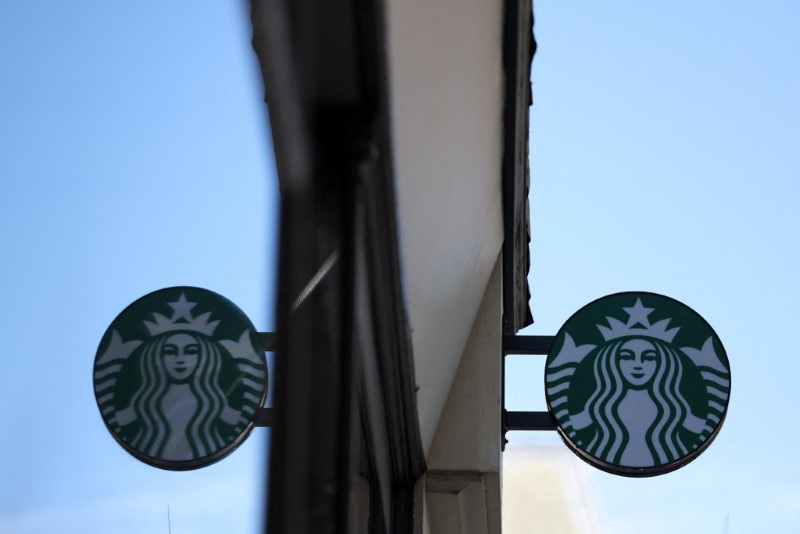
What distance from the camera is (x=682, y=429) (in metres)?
4.44

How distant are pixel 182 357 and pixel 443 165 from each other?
1483 millimetres

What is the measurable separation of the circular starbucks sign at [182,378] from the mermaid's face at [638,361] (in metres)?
2.95

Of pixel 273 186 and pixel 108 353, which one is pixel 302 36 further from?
pixel 108 353

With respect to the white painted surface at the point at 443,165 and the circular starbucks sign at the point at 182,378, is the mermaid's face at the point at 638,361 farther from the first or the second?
the circular starbucks sign at the point at 182,378

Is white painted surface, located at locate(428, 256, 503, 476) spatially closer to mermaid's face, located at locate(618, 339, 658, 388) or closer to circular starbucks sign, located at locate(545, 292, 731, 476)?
circular starbucks sign, located at locate(545, 292, 731, 476)

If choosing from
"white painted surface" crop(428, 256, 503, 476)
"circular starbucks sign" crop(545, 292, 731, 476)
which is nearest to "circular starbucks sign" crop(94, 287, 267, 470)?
"white painted surface" crop(428, 256, 503, 476)

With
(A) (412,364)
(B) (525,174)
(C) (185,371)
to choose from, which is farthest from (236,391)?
(B) (525,174)

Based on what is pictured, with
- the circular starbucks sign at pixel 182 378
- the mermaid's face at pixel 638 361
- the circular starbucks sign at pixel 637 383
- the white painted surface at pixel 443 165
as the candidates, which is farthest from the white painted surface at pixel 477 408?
the circular starbucks sign at pixel 182 378

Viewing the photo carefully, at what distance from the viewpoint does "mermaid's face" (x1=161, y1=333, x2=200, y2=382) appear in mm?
1798

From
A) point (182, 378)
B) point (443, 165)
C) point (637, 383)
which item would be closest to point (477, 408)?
point (637, 383)

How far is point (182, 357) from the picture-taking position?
1.80 metres

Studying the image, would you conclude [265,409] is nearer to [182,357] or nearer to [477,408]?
[182,357]

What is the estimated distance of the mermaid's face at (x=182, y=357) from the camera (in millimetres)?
1798

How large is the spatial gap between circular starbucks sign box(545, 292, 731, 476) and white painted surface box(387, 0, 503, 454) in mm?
483
